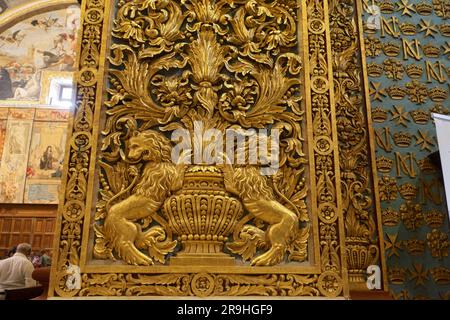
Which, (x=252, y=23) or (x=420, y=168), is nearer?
(x=252, y=23)

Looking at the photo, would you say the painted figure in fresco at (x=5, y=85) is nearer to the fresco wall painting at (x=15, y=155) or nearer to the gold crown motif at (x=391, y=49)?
the fresco wall painting at (x=15, y=155)

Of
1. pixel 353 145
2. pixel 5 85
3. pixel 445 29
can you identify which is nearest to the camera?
pixel 353 145

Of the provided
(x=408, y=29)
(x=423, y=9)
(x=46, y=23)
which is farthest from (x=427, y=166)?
(x=46, y=23)

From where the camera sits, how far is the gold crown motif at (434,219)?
11.1 ft

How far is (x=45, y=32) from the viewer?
37.0 feet

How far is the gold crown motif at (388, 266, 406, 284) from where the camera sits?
10.5 feet

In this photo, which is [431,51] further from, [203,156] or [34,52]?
[34,52]

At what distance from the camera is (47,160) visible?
10617 mm

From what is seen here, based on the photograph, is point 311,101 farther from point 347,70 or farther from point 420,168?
point 420,168

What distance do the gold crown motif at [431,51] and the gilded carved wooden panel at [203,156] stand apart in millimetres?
1538

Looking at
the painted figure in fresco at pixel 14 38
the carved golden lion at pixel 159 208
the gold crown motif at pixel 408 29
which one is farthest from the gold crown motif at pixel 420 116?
the painted figure in fresco at pixel 14 38

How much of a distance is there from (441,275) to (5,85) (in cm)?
1070

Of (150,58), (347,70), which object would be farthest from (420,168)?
(150,58)

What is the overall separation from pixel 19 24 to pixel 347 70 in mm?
10154
